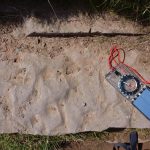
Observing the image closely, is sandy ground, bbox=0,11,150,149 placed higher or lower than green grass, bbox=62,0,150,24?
lower

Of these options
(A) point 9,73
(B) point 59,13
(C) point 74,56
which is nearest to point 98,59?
(C) point 74,56

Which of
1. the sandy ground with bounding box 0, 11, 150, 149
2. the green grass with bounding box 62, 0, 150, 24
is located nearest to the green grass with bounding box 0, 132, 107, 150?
the sandy ground with bounding box 0, 11, 150, 149

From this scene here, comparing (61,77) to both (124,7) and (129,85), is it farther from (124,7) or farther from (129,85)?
(124,7)

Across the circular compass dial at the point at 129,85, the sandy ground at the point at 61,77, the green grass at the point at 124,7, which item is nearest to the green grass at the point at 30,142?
the sandy ground at the point at 61,77

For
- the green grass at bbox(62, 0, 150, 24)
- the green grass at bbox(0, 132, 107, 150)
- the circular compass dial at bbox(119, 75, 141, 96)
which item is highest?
the green grass at bbox(62, 0, 150, 24)

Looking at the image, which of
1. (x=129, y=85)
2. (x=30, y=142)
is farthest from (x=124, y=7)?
(x=30, y=142)

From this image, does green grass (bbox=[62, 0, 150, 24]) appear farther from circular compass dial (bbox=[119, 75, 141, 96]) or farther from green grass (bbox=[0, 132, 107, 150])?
green grass (bbox=[0, 132, 107, 150])

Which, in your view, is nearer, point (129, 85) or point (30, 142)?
point (129, 85)

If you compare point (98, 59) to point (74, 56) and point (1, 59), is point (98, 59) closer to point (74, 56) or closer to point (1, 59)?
point (74, 56)

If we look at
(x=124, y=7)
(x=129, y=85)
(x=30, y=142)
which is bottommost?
(x=30, y=142)

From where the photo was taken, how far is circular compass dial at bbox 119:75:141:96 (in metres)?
2.30

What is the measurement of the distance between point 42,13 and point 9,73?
1.24 ft

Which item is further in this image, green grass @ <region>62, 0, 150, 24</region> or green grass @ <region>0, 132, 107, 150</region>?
green grass @ <region>0, 132, 107, 150</region>

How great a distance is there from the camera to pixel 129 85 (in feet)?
7.57
